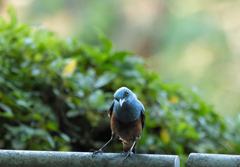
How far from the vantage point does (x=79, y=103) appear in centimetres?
214

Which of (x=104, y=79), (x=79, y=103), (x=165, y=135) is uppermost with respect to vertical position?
(x=104, y=79)

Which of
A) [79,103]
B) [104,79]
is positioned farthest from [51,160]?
[104,79]

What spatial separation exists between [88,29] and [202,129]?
330cm

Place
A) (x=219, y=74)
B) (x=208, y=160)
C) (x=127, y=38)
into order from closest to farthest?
(x=208, y=160)
(x=219, y=74)
(x=127, y=38)

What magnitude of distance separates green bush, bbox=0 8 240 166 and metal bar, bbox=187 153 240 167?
3.30 ft

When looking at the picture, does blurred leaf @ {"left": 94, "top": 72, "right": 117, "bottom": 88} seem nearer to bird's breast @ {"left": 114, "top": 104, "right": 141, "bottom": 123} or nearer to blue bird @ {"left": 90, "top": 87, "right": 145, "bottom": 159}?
blue bird @ {"left": 90, "top": 87, "right": 145, "bottom": 159}

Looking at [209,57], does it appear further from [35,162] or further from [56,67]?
[35,162]

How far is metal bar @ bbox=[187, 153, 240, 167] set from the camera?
119cm

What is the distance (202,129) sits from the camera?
2.56m

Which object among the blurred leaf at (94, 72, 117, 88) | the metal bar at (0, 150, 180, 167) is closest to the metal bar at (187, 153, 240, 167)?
the metal bar at (0, 150, 180, 167)

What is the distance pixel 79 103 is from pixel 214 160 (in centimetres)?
114

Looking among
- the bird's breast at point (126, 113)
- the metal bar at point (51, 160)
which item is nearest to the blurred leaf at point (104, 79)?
the bird's breast at point (126, 113)

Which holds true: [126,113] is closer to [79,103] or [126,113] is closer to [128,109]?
[128,109]

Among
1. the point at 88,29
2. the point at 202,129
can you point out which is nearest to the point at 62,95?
the point at 202,129
